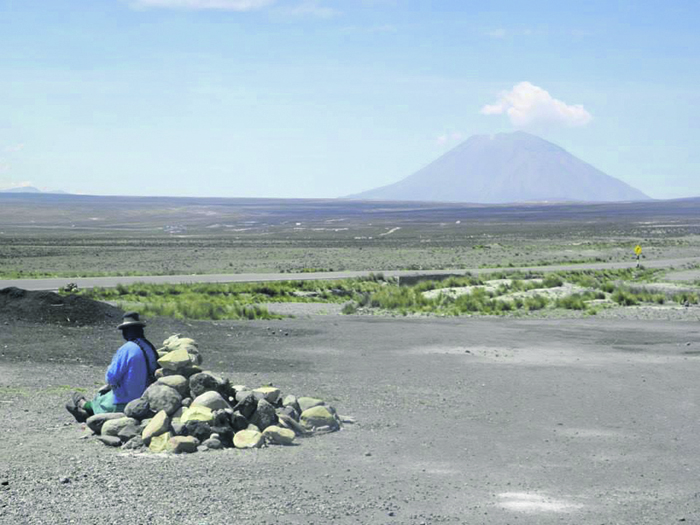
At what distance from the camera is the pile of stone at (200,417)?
1105 cm

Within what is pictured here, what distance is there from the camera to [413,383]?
56.0 feet

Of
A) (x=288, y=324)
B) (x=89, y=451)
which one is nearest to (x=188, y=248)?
(x=288, y=324)

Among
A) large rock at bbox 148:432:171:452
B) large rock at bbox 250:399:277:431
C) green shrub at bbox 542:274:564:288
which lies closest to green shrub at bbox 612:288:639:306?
green shrub at bbox 542:274:564:288

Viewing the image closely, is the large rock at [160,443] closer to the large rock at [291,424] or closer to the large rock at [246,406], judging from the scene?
the large rock at [246,406]

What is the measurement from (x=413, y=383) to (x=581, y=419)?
3.93 metres

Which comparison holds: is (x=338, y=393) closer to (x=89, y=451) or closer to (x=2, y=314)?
(x=89, y=451)

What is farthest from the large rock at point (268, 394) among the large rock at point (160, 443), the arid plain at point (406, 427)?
the large rock at point (160, 443)

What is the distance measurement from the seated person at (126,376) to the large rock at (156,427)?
995mm

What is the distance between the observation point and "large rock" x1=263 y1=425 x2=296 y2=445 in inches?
456

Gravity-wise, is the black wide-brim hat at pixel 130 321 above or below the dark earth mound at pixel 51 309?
above

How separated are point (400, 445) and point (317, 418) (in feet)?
4.12

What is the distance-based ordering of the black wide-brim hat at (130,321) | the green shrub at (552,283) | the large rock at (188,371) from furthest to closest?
the green shrub at (552,283)
the large rock at (188,371)
the black wide-brim hat at (130,321)

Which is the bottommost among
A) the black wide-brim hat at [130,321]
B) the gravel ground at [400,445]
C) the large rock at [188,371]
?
the gravel ground at [400,445]

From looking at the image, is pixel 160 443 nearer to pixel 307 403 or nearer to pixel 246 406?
pixel 246 406
